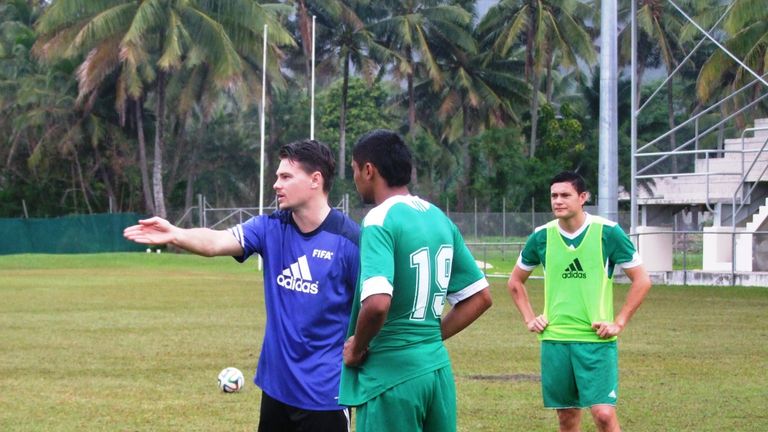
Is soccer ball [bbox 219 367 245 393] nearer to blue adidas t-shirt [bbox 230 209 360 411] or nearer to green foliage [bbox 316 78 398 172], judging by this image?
blue adidas t-shirt [bbox 230 209 360 411]

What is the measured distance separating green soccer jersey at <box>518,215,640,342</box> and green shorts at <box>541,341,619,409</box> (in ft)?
0.23

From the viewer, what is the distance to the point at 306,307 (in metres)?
6.05

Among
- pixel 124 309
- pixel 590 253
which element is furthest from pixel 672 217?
pixel 590 253

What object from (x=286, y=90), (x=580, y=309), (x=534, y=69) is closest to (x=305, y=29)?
(x=286, y=90)

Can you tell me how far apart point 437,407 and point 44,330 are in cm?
1448

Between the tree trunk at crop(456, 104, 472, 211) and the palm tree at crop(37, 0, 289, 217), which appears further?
the tree trunk at crop(456, 104, 472, 211)

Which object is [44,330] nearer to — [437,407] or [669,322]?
[669,322]

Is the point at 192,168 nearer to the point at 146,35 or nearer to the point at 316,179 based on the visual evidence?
the point at 146,35

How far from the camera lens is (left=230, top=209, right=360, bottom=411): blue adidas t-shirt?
19.8 feet

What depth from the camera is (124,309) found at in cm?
2302

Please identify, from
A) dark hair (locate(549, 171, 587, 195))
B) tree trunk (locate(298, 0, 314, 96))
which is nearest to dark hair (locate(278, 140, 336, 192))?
dark hair (locate(549, 171, 587, 195))

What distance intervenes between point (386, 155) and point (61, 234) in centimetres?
4893

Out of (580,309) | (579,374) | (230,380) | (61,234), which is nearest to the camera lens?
(579,374)

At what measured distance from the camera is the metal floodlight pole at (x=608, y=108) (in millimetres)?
28469
